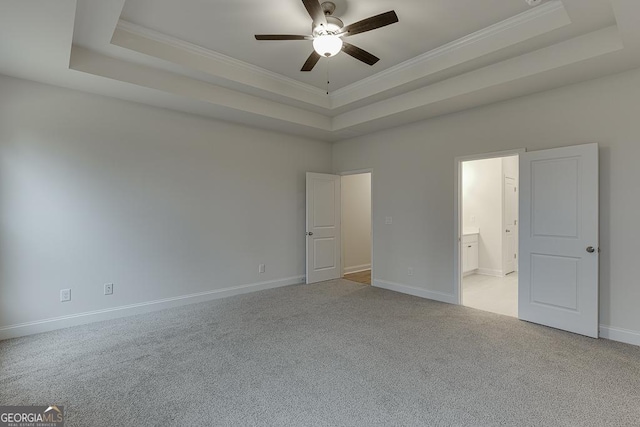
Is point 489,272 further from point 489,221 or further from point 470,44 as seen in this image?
point 470,44

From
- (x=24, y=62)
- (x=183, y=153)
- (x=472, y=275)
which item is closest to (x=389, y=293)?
(x=472, y=275)

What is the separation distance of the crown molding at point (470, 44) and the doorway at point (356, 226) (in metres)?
2.24

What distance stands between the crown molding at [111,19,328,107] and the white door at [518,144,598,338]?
9.86 ft

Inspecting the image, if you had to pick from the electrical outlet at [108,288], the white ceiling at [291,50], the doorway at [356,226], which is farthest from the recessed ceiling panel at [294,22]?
the doorway at [356,226]

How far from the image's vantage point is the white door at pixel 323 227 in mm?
5609

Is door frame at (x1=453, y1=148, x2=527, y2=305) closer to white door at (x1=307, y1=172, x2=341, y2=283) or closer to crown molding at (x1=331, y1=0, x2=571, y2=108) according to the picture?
crown molding at (x1=331, y1=0, x2=571, y2=108)

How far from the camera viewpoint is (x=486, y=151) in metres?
4.04

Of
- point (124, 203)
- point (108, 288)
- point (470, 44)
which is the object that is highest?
point (470, 44)

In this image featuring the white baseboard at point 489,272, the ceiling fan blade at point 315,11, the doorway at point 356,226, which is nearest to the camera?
the ceiling fan blade at point 315,11

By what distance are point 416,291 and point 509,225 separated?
3.06 meters

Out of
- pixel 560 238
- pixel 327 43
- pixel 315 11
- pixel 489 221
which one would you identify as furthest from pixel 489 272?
pixel 315 11

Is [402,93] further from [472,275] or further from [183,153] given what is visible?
[472,275]

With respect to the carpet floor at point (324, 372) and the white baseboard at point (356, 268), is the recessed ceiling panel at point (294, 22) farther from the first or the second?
the white baseboard at point (356, 268)

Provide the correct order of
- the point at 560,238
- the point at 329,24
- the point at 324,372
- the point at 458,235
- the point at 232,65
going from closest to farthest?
the point at 324,372 < the point at 329,24 < the point at 560,238 < the point at 232,65 < the point at 458,235
